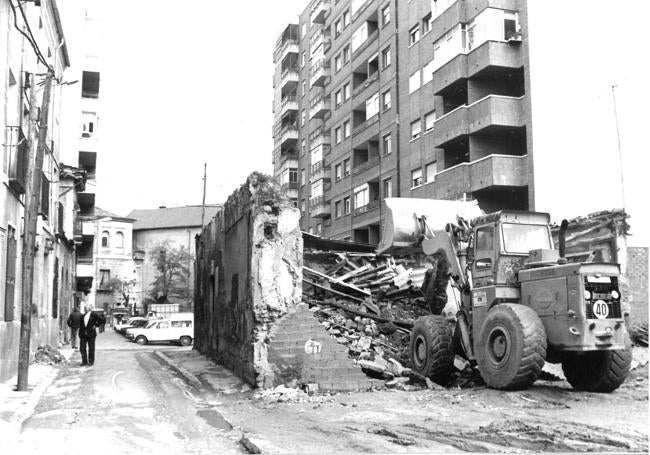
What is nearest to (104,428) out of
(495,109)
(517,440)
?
(517,440)

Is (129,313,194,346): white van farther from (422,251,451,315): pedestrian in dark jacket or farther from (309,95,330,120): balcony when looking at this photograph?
(422,251,451,315): pedestrian in dark jacket

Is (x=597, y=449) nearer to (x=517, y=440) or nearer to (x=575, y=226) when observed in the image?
(x=517, y=440)

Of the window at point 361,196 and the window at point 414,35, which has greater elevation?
the window at point 414,35

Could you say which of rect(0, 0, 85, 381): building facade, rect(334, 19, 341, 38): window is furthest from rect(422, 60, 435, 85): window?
rect(0, 0, 85, 381): building facade

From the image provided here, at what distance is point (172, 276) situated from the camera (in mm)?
74938

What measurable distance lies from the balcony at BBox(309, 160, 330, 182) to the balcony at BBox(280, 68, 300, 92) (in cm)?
1005

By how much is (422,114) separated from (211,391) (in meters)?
27.0

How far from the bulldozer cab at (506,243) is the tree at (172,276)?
62303 mm

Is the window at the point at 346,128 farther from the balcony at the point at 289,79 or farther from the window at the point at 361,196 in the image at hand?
the balcony at the point at 289,79

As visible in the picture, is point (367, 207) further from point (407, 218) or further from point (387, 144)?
point (407, 218)

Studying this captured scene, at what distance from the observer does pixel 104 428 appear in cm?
922

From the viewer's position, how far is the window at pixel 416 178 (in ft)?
123

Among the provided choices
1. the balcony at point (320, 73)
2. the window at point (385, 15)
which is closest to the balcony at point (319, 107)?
the balcony at point (320, 73)

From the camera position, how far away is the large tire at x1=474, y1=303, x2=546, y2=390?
10.9 m
